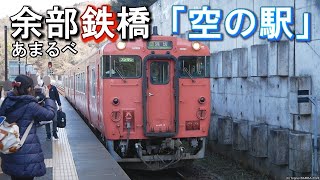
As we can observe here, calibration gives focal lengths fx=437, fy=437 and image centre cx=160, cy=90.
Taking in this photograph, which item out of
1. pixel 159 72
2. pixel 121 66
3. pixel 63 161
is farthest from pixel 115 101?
pixel 63 161

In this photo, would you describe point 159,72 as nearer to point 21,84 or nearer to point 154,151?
point 154,151

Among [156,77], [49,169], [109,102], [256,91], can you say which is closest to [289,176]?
[256,91]

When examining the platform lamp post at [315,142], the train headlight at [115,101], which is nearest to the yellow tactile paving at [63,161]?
the train headlight at [115,101]

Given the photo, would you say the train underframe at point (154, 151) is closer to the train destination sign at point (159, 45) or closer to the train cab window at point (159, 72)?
the train cab window at point (159, 72)

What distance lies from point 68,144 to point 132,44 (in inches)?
141

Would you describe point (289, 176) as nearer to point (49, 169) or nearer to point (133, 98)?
point (133, 98)

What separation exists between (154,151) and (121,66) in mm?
1919

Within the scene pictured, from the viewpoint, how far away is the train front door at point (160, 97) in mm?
8977

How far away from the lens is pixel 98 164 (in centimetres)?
849

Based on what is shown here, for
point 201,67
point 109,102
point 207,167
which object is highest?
point 201,67

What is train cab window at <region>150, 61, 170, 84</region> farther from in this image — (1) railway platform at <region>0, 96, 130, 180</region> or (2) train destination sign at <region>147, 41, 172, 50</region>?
(1) railway platform at <region>0, 96, 130, 180</region>

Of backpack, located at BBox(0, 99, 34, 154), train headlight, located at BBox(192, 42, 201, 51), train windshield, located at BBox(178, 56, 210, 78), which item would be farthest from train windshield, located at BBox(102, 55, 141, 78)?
backpack, located at BBox(0, 99, 34, 154)

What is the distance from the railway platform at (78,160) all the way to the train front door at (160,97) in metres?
1.16

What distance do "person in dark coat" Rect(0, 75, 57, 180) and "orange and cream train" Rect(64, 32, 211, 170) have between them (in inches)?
172
